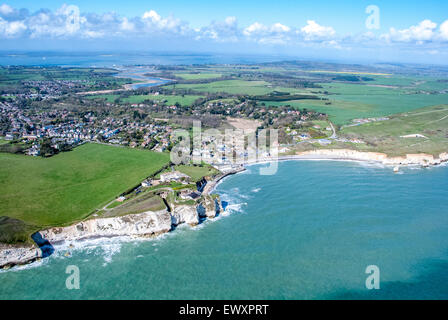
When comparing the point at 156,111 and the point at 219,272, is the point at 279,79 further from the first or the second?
the point at 219,272

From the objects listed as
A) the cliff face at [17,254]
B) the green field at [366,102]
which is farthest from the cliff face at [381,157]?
the cliff face at [17,254]

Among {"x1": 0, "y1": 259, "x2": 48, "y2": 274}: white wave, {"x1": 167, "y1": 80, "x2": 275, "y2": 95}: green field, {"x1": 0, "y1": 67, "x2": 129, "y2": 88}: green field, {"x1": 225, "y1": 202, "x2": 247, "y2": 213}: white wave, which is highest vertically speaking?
{"x1": 0, "y1": 67, "x2": 129, "y2": 88}: green field

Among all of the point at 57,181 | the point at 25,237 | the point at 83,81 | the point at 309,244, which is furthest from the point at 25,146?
the point at 83,81

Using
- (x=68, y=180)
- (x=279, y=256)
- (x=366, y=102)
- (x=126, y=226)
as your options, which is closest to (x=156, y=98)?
(x=68, y=180)

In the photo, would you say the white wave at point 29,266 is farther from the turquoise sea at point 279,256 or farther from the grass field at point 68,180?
the grass field at point 68,180

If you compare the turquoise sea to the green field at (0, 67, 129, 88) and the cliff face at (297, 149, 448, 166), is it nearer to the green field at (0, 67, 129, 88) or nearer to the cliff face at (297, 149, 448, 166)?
the cliff face at (297, 149, 448, 166)

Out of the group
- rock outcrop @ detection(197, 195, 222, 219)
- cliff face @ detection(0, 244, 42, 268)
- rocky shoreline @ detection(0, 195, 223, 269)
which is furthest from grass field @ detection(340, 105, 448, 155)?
cliff face @ detection(0, 244, 42, 268)

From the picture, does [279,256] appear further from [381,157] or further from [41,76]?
[41,76]
